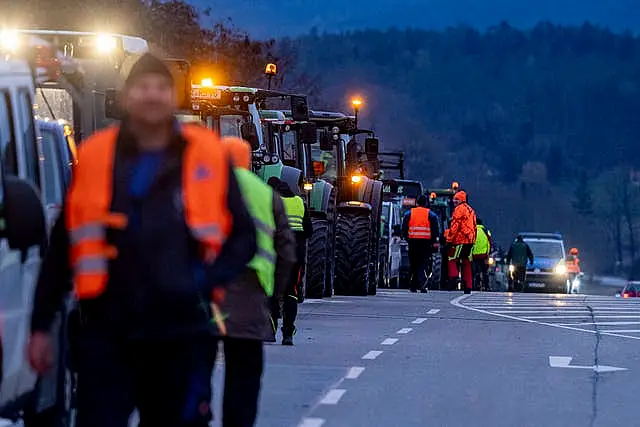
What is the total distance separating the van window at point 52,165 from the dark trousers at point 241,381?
1646 mm

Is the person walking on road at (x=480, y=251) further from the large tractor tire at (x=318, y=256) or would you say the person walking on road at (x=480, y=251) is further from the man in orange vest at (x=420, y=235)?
the large tractor tire at (x=318, y=256)

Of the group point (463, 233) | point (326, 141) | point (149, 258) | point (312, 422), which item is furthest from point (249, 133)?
point (149, 258)

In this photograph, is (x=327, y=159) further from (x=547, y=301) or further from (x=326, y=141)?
(x=547, y=301)

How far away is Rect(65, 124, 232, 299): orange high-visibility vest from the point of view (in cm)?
→ 706

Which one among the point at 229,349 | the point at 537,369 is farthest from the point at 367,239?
the point at 229,349

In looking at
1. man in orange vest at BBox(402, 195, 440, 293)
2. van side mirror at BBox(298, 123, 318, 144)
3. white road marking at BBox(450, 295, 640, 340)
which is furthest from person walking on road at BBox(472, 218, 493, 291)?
van side mirror at BBox(298, 123, 318, 144)

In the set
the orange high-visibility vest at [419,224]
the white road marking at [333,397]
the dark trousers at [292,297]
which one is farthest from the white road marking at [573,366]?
the orange high-visibility vest at [419,224]

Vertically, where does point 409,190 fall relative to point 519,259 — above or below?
above

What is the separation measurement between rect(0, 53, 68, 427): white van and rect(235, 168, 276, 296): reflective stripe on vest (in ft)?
3.57

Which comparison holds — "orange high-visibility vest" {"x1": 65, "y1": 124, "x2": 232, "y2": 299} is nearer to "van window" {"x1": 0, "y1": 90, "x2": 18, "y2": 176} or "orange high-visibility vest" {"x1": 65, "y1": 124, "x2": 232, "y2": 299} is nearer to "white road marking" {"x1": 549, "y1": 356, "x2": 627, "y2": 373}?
"van window" {"x1": 0, "y1": 90, "x2": 18, "y2": 176}

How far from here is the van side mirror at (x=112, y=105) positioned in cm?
1719

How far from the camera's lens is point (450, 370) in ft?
57.2

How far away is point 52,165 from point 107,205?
4.39 meters

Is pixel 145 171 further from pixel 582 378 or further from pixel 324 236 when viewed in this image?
pixel 324 236
